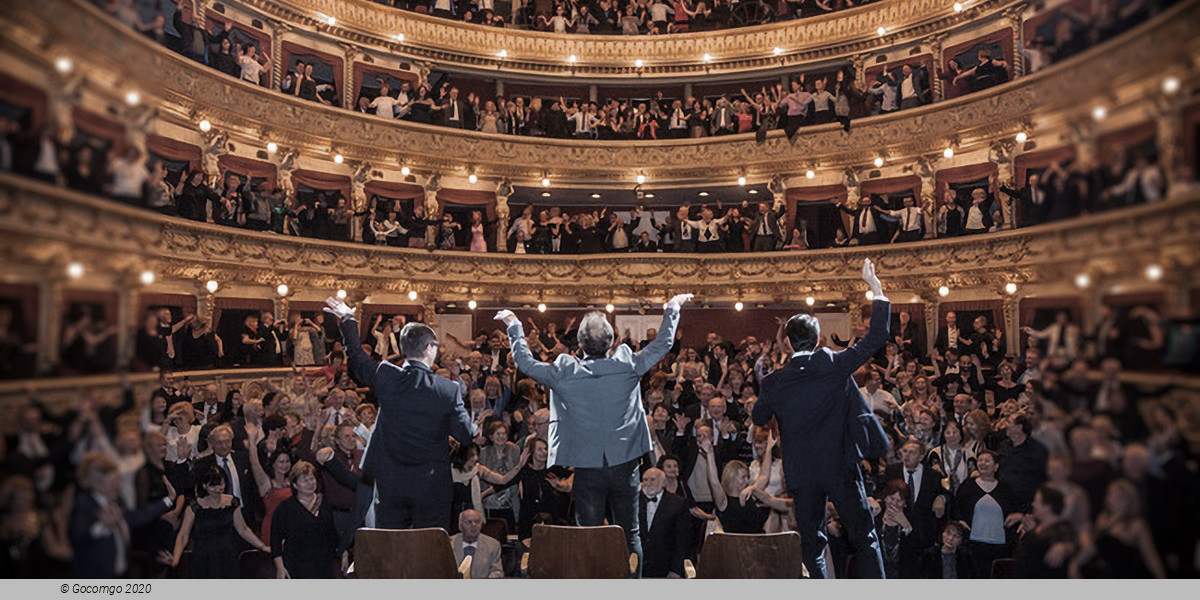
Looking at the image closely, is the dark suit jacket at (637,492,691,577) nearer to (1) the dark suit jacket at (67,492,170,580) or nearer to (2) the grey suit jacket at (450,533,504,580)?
(2) the grey suit jacket at (450,533,504,580)

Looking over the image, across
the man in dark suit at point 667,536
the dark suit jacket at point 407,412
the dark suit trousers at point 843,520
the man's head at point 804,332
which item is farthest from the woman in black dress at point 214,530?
the man's head at point 804,332

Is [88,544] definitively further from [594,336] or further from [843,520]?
[843,520]

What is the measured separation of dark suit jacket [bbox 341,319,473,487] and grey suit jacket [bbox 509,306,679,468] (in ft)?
1.75

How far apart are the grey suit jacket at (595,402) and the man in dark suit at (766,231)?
13.0 meters

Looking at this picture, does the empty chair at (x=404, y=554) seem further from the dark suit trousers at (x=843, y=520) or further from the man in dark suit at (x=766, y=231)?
the man in dark suit at (x=766, y=231)

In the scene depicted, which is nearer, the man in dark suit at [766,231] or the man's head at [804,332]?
the man's head at [804,332]

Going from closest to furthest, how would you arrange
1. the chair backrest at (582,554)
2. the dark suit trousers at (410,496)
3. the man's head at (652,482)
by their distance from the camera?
the chair backrest at (582,554)
the dark suit trousers at (410,496)
the man's head at (652,482)

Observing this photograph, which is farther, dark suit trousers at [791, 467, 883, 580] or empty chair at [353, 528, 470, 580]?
dark suit trousers at [791, 467, 883, 580]

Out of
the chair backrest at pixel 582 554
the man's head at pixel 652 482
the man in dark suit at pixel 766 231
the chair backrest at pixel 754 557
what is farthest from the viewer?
the man in dark suit at pixel 766 231

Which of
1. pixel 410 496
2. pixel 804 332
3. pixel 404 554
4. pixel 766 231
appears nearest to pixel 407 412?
pixel 410 496

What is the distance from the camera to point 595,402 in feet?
14.1

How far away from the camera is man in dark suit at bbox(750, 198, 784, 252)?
1681cm

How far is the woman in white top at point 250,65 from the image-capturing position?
1309 cm

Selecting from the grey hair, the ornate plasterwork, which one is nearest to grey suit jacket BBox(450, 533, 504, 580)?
the grey hair
